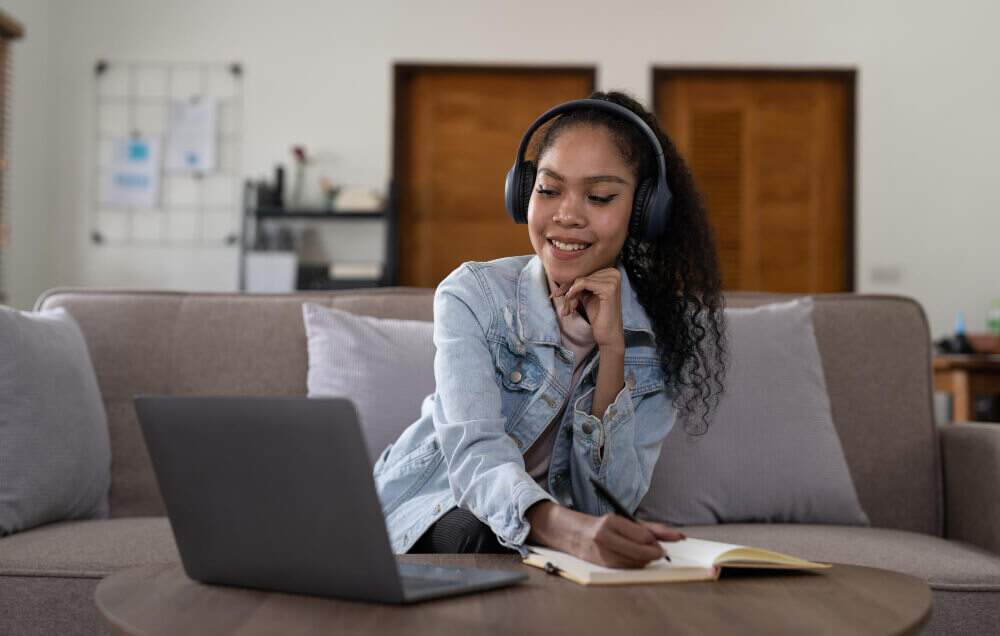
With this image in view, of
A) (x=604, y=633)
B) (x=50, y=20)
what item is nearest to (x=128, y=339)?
(x=604, y=633)

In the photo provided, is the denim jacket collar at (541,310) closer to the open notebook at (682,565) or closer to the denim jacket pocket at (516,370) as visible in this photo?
the denim jacket pocket at (516,370)

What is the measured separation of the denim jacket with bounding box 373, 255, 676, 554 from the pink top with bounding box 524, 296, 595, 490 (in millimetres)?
13

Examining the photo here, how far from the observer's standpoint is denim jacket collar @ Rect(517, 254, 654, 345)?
1.40 metres

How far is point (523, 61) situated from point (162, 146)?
5.40 ft

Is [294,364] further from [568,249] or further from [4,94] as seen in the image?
[4,94]

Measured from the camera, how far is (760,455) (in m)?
1.82

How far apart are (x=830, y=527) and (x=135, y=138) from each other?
382 cm

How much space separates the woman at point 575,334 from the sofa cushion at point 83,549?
1.16ft

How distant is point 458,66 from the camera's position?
4.70 metres

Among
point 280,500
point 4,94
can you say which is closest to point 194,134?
point 4,94

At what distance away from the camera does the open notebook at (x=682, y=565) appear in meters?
0.93

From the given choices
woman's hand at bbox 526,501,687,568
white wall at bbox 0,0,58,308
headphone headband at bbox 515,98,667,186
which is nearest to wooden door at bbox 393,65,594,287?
white wall at bbox 0,0,58,308

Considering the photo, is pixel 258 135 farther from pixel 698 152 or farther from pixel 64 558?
pixel 64 558

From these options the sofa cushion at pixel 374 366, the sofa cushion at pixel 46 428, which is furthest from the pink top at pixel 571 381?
the sofa cushion at pixel 46 428
